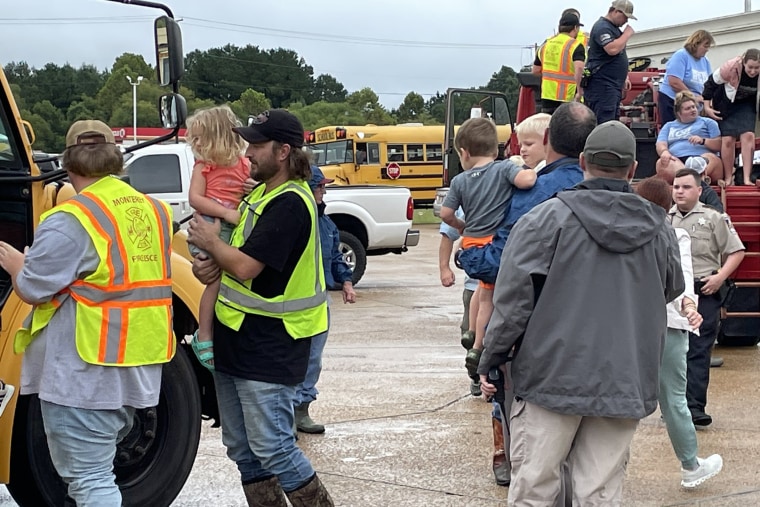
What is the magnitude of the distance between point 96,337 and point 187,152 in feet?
29.7

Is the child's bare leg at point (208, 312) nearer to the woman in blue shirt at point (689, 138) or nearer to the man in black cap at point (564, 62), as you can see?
the woman in blue shirt at point (689, 138)

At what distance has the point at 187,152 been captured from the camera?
12586mm

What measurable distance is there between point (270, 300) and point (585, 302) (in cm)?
125

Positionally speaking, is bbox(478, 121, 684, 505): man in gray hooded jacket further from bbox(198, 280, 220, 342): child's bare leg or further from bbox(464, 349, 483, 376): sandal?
bbox(198, 280, 220, 342): child's bare leg

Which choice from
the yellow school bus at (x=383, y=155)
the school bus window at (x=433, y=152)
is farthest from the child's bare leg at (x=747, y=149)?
the school bus window at (x=433, y=152)

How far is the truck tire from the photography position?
4.38 m

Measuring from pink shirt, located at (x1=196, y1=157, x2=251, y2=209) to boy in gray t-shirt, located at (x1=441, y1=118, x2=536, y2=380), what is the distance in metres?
1.11

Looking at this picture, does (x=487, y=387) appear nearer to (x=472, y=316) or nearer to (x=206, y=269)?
(x=206, y=269)

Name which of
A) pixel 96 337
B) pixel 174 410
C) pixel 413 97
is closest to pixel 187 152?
pixel 174 410

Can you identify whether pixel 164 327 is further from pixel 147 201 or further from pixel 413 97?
pixel 413 97

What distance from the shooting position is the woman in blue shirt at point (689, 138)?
31.4 ft

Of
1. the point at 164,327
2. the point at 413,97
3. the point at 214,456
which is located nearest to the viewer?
the point at 164,327

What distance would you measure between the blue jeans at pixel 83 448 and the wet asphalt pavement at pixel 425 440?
4.63ft

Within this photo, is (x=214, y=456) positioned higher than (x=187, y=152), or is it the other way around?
(x=187, y=152)
